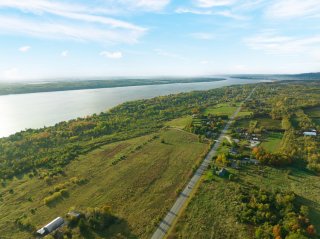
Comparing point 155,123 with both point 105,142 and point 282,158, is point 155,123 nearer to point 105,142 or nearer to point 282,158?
point 105,142

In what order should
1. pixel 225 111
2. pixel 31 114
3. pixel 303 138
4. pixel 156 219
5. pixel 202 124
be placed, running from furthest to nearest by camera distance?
pixel 31 114
pixel 225 111
pixel 202 124
pixel 303 138
pixel 156 219

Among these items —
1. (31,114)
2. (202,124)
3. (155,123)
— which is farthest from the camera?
(31,114)

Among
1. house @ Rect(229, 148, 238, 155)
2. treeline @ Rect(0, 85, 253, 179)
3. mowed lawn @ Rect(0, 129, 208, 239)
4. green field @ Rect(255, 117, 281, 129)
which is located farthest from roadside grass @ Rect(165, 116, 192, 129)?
house @ Rect(229, 148, 238, 155)

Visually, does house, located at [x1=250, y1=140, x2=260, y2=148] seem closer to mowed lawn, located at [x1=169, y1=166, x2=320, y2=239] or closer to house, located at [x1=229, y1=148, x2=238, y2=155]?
house, located at [x1=229, y1=148, x2=238, y2=155]

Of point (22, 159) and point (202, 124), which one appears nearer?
point (22, 159)

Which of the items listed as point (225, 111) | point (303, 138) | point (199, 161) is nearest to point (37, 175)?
point (199, 161)
